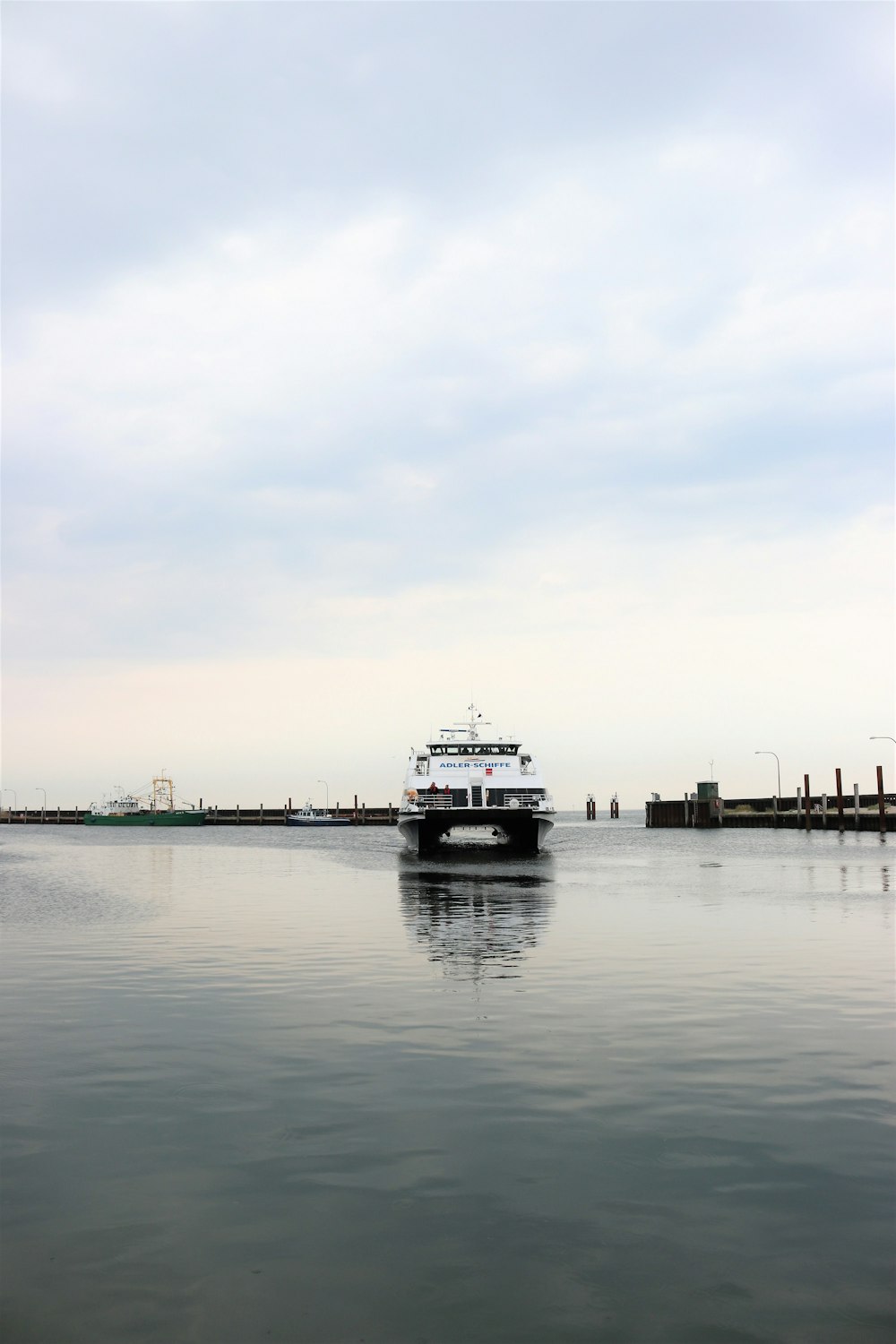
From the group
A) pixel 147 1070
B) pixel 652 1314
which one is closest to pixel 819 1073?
pixel 652 1314

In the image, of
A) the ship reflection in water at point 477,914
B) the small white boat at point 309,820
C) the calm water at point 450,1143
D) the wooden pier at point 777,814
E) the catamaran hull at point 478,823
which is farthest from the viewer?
the small white boat at point 309,820

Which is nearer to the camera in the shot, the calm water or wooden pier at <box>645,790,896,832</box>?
the calm water

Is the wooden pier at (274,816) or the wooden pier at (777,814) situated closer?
the wooden pier at (777,814)

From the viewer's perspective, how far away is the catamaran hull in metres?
49.6

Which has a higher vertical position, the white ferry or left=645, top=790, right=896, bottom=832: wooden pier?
the white ferry

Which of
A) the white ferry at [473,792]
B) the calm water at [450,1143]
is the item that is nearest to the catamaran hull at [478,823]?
the white ferry at [473,792]

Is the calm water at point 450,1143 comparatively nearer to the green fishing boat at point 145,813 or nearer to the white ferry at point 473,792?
the white ferry at point 473,792

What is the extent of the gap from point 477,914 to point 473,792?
2735 cm

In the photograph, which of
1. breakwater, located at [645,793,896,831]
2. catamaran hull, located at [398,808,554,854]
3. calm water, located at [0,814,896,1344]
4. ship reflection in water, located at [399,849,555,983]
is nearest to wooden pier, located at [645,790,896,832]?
breakwater, located at [645,793,896,831]

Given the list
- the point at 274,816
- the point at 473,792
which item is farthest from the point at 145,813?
the point at 473,792

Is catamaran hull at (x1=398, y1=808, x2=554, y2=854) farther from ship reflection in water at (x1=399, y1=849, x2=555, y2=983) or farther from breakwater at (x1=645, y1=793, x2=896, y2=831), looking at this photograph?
breakwater at (x1=645, y1=793, x2=896, y2=831)

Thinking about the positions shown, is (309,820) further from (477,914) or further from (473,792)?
(477,914)

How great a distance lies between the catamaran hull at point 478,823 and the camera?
49.6 meters

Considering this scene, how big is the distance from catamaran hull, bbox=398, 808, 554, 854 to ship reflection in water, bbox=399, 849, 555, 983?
5.21m
